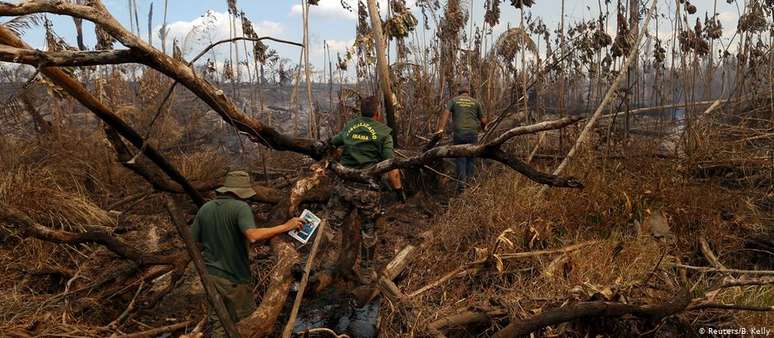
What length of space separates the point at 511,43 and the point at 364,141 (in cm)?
371

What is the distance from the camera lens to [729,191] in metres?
5.05

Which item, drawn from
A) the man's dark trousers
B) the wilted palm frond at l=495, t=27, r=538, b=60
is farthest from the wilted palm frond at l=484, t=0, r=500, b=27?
the man's dark trousers

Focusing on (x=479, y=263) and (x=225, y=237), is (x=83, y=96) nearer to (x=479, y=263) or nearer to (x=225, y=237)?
(x=225, y=237)

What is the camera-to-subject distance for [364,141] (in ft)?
15.0

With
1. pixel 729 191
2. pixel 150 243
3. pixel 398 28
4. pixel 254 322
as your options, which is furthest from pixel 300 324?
pixel 729 191

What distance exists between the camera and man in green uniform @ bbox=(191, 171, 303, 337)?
122 inches

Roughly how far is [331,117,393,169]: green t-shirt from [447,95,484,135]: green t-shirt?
1.80 meters

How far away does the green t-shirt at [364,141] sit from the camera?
4574 mm

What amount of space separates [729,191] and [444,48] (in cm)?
435

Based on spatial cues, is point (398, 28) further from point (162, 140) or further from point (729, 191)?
point (162, 140)

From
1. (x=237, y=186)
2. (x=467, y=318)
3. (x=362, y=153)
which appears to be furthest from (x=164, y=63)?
(x=467, y=318)

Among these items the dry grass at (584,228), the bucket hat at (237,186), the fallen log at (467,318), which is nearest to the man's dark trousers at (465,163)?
the dry grass at (584,228)

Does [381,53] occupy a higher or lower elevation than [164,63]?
higher

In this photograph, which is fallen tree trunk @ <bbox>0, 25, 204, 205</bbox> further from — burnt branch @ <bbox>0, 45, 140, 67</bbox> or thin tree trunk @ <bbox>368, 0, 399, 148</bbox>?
thin tree trunk @ <bbox>368, 0, 399, 148</bbox>
